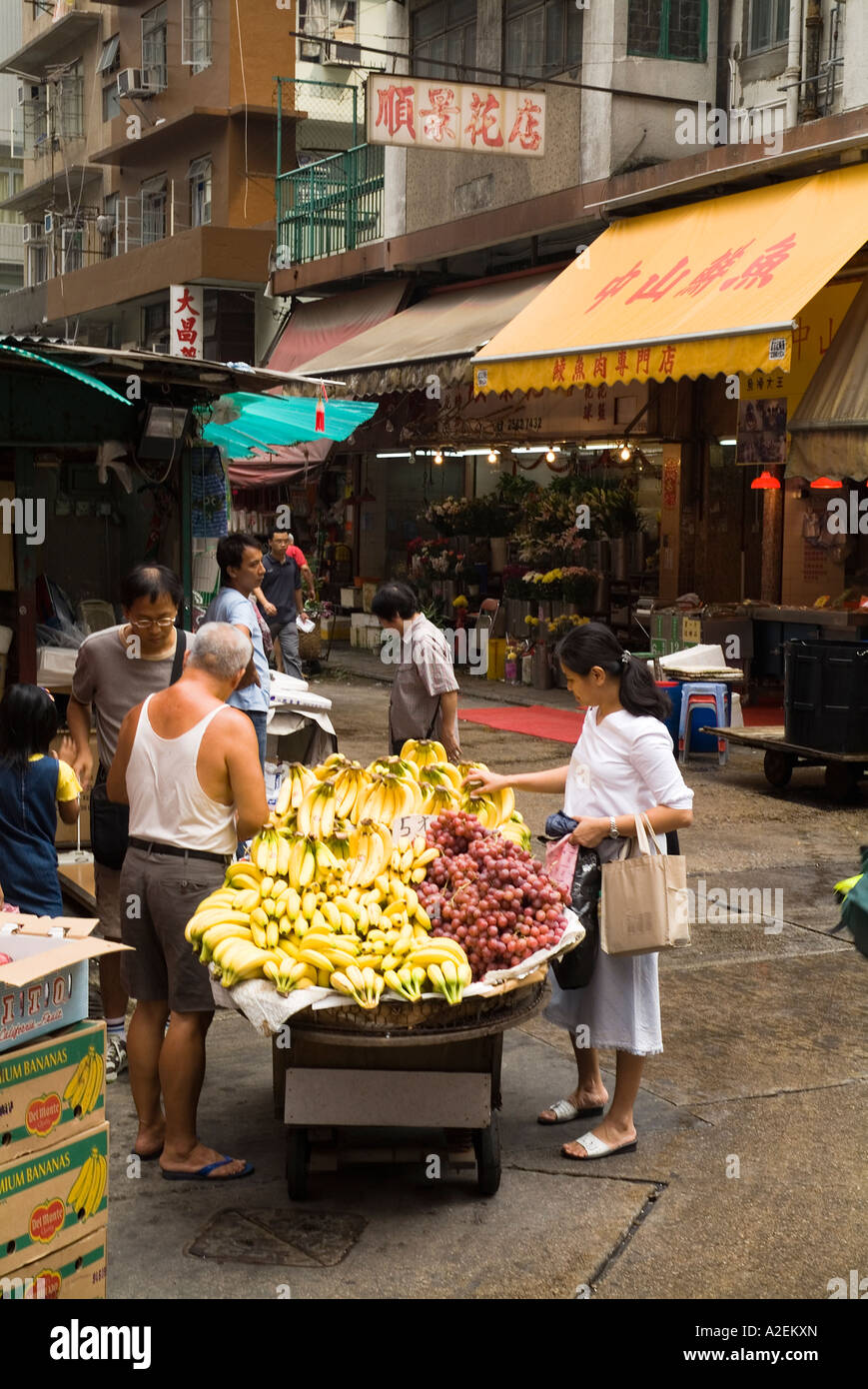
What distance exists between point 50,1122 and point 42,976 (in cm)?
40

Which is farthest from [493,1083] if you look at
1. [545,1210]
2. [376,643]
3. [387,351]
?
[376,643]

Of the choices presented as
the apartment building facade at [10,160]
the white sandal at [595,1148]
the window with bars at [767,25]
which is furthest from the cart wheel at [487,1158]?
the apartment building facade at [10,160]

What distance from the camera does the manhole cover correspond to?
14.5ft

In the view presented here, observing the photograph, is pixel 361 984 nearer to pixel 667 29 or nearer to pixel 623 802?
pixel 623 802

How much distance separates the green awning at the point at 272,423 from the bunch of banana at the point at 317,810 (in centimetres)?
493

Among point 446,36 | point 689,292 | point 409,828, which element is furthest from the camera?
point 446,36

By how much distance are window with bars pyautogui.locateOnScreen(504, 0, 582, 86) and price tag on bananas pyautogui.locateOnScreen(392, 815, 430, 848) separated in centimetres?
1331

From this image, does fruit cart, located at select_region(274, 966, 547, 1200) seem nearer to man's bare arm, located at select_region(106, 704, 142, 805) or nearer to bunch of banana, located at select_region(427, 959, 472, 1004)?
bunch of banana, located at select_region(427, 959, 472, 1004)

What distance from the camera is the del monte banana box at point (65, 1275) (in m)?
3.59

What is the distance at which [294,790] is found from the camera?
17.5 feet

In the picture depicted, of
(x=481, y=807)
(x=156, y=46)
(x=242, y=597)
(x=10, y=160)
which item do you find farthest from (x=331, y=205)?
(x=10, y=160)

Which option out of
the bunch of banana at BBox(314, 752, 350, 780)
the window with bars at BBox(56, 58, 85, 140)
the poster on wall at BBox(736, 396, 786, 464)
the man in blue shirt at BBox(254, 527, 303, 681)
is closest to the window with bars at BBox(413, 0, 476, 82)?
the poster on wall at BBox(736, 396, 786, 464)

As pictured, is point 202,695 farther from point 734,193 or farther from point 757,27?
point 757,27

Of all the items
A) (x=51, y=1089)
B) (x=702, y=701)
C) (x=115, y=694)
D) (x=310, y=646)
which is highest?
(x=115, y=694)
